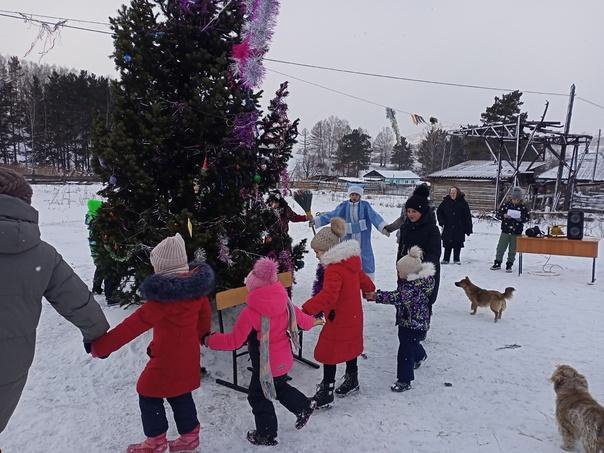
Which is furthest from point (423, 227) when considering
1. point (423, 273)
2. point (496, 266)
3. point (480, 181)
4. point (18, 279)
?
point (480, 181)

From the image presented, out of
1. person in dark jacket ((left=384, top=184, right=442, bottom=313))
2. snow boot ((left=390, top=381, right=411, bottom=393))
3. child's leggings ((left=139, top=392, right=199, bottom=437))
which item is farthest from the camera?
person in dark jacket ((left=384, top=184, right=442, bottom=313))

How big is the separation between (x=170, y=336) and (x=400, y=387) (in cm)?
248

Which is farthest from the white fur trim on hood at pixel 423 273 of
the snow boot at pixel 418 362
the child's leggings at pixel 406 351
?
the snow boot at pixel 418 362

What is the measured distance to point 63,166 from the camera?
46.0 meters

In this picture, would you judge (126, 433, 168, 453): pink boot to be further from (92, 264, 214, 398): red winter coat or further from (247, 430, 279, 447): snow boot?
(247, 430, 279, 447): snow boot

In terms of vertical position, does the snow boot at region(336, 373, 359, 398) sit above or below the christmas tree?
below

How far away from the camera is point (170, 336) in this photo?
302 centimetres

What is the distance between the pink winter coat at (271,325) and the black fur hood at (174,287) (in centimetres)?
44

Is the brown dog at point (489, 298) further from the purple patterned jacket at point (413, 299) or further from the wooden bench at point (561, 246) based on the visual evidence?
the wooden bench at point (561, 246)

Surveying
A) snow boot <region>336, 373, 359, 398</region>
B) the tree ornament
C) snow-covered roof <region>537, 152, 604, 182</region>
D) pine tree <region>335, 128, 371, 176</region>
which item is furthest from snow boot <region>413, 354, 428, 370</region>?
pine tree <region>335, 128, 371, 176</region>

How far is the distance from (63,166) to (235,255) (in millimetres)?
48500

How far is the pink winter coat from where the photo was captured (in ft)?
10.8

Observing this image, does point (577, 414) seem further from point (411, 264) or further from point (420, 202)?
point (420, 202)

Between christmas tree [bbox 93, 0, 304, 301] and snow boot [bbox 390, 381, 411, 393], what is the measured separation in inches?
80.4
